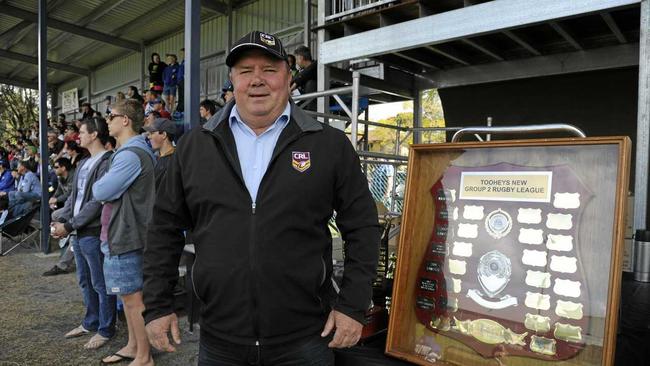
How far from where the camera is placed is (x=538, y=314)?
4.31ft

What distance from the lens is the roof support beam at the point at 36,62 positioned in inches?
707

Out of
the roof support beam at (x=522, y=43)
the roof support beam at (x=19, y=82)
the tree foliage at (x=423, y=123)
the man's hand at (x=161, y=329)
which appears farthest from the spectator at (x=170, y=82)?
the roof support beam at (x=19, y=82)

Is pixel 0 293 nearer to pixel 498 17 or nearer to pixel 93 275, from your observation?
pixel 93 275

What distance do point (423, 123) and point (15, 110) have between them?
2519 centimetres

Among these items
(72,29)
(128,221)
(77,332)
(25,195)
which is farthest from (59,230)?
(72,29)

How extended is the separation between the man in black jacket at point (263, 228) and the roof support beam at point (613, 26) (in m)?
2.39

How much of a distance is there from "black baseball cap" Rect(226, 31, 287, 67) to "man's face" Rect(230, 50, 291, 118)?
0.07 feet

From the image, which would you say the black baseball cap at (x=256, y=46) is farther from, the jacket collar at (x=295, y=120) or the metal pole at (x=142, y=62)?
the metal pole at (x=142, y=62)

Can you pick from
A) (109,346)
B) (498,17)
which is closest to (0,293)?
(109,346)

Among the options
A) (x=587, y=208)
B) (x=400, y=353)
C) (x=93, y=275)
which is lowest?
(x=93, y=275)

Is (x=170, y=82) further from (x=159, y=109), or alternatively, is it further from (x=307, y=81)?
(x=307, y=81)

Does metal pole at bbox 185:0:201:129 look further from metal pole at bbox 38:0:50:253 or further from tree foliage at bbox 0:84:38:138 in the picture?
tree foliage at bbox 0:84:38:138

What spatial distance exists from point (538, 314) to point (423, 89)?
405cm

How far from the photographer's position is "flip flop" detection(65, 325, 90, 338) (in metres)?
3.91
